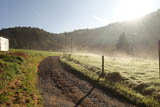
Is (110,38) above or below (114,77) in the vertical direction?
above

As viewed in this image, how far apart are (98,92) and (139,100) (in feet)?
9.69

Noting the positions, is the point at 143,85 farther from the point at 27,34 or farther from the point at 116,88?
the point at 27,34

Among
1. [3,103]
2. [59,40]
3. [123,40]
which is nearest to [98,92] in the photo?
[3,103]

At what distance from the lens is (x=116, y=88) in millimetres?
9141

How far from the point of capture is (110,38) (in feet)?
427

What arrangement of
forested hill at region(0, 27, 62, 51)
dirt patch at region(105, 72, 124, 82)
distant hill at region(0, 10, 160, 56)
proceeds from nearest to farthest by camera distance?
dirt patch at region(105, 72, 124, 82), distant hill at region(0, 10, 160, 56), forested hill at region(0, 27, 62, 51)

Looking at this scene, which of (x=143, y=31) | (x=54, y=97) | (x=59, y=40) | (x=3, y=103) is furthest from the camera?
(x=59, y=40)

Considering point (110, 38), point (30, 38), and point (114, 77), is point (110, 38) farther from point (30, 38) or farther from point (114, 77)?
point (114, 77)

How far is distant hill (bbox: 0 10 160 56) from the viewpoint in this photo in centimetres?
9025

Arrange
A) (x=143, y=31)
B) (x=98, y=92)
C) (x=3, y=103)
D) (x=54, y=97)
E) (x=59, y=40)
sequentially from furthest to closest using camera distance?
(x=59, y=40) → (x=143, y=31) → (x=98, y=92) → (x=54, y=97) → (x=3, y=103)

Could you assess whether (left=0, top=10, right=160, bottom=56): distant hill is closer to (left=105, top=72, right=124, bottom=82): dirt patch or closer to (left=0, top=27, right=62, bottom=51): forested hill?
(left=0, top=27, right=62, bottom=51): forested hill

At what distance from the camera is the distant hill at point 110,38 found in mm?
90250

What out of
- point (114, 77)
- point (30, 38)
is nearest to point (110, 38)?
point (30, 38)

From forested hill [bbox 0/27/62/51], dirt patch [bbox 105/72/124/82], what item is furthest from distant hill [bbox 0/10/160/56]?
dirt patch [bbox 105/72/124/82]
